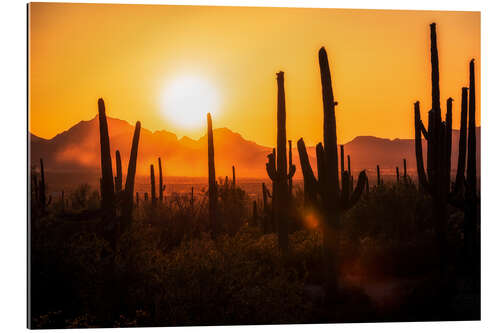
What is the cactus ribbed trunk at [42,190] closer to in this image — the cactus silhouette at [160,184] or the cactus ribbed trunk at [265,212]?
the cactus silhouette at [160,184]

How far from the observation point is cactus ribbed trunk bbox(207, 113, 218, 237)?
10.6 meters

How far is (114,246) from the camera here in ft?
33.4

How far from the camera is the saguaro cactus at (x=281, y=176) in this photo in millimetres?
10766

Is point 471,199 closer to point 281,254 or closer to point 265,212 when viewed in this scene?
point 281,254

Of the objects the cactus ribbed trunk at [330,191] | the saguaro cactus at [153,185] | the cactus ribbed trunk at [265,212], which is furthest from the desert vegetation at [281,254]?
the saguaro cactus at [153,185]

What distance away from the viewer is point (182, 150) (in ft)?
37.7

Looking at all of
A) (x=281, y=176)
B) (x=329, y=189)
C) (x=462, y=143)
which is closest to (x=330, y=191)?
(x=329, y=189)

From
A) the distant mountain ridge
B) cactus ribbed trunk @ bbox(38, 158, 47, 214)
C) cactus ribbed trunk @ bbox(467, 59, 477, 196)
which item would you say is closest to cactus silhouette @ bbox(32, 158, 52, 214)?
cactus ribbed trunk @ bbox(38, 158, 47, 214)

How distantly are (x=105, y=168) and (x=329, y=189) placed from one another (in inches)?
121

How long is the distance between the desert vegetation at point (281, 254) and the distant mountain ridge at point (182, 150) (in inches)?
5.1

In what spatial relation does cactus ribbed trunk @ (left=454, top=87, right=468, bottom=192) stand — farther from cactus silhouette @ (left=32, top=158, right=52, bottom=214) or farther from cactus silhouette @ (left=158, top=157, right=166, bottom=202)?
cactus silhouette @ (left=32, top=158, right=52, bottom=214)

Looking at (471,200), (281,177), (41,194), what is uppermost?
(281,177)
